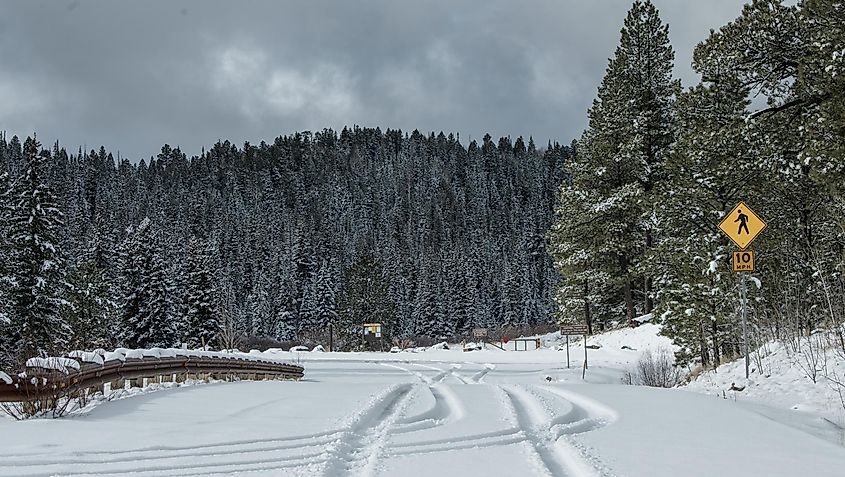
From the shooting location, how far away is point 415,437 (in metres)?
7.15

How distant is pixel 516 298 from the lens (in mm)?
94000

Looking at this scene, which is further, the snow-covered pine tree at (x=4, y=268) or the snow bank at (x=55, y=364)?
the snow-covered pine tree at (x=4, y=268)

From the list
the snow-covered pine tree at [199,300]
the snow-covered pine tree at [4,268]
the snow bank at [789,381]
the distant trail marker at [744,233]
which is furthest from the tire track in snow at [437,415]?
the snow-covered pine tree at [199,300]

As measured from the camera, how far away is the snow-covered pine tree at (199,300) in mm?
47219

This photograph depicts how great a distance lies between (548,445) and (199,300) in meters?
44.8

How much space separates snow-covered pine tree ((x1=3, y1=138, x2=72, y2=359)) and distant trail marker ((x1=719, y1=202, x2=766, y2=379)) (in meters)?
24.9

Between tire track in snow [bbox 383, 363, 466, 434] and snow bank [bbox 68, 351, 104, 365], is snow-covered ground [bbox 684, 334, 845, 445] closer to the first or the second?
tire track in snow [bbox 383, 363, 466, 434]

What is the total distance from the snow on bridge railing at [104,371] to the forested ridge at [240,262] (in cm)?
94

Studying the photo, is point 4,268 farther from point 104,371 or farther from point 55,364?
point 55,364

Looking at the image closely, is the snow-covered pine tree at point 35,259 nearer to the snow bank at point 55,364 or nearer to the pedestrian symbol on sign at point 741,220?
the snow bank at point 55,364

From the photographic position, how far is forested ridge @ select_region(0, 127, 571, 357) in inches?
1118

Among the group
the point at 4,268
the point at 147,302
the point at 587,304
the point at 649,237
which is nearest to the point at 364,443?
the point at 4,268

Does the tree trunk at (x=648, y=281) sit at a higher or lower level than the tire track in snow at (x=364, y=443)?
higher

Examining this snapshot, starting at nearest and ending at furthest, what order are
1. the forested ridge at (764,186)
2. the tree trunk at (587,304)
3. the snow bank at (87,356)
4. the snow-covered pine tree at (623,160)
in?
the snow bank at (87,356) → the forested ridge at (764,186) → the snow-covered pine tree at (623,160) → the tree trunk at (587,304)
